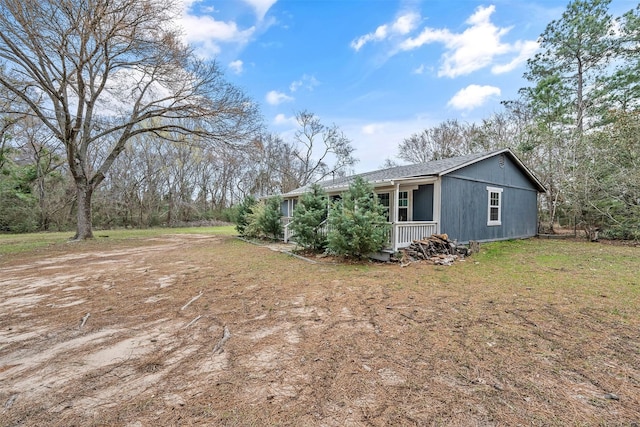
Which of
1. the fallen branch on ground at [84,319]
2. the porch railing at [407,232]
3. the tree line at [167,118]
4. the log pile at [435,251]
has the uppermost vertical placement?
the tree line at [167,118]

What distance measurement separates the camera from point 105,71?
1187cm

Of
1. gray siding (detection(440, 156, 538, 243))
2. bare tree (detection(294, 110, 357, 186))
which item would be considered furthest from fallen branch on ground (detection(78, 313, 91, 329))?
bare tree (detection(294, 110, 357, 186))

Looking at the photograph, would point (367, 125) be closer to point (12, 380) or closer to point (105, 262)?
point (105, 262)

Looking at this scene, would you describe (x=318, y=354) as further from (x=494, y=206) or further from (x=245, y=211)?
(x=245, y=211)

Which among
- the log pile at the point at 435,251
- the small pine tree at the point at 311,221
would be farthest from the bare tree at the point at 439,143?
the small pine tree at the point at 311,221

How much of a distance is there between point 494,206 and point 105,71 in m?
17.3

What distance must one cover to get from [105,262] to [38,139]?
1927 cm

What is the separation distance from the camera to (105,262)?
8.10 meters

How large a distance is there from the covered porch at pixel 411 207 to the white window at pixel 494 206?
3479 mm

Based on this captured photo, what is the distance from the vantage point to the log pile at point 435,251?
7.92m

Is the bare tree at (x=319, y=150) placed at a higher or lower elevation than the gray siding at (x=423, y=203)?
higher

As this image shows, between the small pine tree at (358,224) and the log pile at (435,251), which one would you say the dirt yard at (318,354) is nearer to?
the small pine tree at (358,224)

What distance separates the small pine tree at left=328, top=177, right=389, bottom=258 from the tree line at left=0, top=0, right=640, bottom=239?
7332mm

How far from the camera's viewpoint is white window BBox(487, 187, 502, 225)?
11.3m
